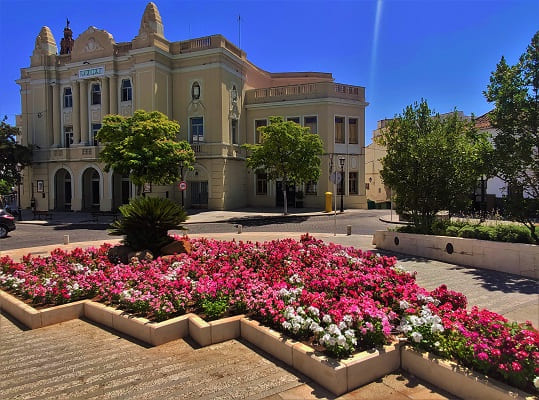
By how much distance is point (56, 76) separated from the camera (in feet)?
117

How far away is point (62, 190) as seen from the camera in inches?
1436

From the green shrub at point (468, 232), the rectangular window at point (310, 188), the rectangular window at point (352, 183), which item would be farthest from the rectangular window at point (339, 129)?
the green shrub at point (468, 232)

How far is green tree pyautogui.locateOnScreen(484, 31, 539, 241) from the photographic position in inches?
345

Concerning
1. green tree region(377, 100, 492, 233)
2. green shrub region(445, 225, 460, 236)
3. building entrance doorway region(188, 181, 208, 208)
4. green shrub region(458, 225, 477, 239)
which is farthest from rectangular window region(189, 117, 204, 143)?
green shrub region(458, 225, 477, 239)

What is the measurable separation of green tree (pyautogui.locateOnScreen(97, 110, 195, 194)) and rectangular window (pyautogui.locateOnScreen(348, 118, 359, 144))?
15.5 metres

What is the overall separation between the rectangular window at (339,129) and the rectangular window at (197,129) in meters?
11.5

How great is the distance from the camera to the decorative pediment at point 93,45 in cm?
3325

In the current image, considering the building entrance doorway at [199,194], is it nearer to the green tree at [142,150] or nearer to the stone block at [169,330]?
the green tree at [142,150]

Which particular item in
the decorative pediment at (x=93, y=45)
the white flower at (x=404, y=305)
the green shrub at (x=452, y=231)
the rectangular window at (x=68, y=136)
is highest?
the decorative pediment at (x=93, y=45)

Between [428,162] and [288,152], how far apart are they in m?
15.6

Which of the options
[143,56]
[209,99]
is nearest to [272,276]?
[209,99]

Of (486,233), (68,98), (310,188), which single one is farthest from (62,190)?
(486,233)

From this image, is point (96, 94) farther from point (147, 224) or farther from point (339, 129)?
point (147, 224)

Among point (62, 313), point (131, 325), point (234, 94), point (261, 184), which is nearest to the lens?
point (131, 325)
